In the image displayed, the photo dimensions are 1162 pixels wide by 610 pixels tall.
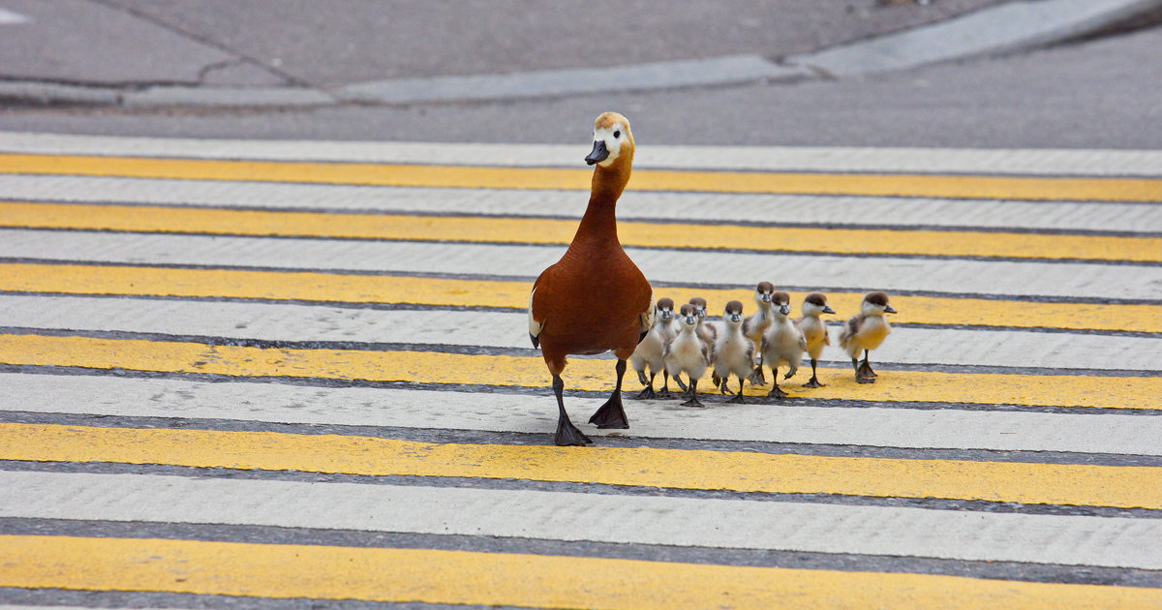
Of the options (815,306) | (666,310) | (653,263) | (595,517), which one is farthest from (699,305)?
(653,263)

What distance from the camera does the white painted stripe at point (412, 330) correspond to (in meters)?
5.56

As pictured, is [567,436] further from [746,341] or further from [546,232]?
[546,232]

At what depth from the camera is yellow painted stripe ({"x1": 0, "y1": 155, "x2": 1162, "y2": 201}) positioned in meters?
7.71

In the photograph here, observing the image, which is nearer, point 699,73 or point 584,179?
point 584,179

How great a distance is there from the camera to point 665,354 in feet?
16.8

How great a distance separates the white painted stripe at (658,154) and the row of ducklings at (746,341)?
3.03 m

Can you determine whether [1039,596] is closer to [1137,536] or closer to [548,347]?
[1137,536]

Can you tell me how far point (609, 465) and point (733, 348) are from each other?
0.80 m

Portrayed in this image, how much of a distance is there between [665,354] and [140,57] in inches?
267

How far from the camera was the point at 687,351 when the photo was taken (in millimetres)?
5051

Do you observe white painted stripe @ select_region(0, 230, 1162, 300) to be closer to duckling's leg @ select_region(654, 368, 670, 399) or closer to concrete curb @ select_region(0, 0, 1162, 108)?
duckling's leg @ select_region(654, 368, 670, 399)

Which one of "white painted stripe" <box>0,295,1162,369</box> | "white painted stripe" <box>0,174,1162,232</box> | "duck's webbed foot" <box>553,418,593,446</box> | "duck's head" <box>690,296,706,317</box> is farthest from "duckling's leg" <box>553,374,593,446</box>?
A: "white painted stripe" <box>0,174,1162,232</box>

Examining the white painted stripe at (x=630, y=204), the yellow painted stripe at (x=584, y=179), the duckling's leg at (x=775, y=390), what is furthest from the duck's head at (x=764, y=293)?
the yellow painted stripe at (x=584, y=179)

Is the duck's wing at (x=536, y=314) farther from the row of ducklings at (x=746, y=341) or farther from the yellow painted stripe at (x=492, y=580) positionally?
the yellow painted stripe at (x=492, y=580)
